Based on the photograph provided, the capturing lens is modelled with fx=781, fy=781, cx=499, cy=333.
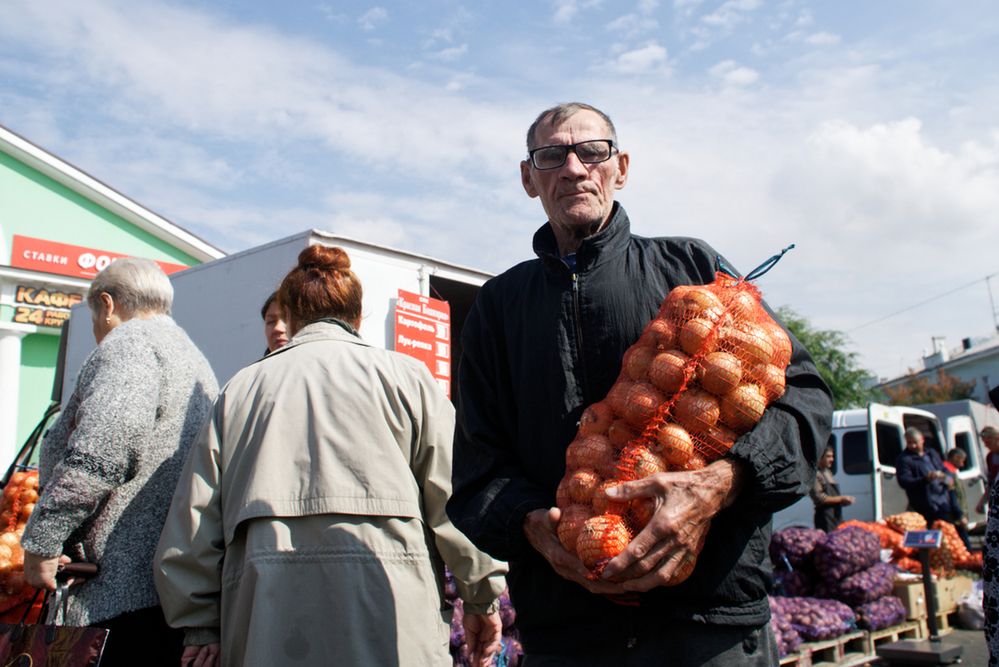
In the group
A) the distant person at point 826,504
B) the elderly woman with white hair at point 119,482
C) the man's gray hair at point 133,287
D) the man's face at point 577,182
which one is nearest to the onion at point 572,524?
the man's face at point 577,182

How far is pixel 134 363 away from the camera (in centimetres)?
275

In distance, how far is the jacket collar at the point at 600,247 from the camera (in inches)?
75.4

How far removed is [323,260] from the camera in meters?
2.88

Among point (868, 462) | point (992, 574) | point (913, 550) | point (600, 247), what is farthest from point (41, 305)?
point (992, 574)

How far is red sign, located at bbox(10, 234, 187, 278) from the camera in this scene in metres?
13.1

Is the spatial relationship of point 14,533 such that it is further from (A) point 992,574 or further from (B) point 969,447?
(B) point 969,447

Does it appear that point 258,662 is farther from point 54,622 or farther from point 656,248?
point 656,248

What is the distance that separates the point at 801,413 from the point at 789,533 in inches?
251

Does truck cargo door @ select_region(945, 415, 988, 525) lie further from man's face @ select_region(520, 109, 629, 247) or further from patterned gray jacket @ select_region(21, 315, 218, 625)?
patterned gray jacket @ select_region(21, 315, 218, 625)

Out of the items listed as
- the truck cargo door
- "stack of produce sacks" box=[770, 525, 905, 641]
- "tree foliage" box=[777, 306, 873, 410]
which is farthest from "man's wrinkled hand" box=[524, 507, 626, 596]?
"tree foliage" box=[777, 306, 873, 410]

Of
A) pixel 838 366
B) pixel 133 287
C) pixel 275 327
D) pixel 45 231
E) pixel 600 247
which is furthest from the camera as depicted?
pixel 838 366

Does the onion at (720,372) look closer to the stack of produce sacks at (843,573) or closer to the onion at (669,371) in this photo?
the onion at (669,371)

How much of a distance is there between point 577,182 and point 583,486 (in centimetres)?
79

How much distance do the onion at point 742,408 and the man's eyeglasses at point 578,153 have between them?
2.37ft
